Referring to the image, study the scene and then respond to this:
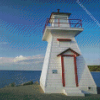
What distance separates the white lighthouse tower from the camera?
29.6 feet

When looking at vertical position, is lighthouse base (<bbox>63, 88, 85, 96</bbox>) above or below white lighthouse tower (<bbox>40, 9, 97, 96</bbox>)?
below

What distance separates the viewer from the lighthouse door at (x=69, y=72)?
30.3 ft

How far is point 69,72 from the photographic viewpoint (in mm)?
9398

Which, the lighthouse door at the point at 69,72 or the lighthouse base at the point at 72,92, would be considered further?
the lighthouse door at the point at 69,72

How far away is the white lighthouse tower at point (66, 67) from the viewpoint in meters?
9.03

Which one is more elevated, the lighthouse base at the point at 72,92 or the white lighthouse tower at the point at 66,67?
the white lighthouse tower at the point at 66,67

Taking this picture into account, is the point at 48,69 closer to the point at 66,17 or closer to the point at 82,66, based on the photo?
the point at 82,66

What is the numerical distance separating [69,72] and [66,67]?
0.46 metres

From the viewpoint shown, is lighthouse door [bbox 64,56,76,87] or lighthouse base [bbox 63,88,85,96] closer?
lighthouse base [bbox 63,88,85,96]

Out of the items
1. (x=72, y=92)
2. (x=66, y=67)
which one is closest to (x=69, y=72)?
(x=66, y=67)

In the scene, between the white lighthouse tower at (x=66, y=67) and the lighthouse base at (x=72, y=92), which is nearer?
the lighthouse base at (x=72, y=92)

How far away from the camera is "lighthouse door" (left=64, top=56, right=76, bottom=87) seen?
30.3ft

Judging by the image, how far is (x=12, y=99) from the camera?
7027 mm

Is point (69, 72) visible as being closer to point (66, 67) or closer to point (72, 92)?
point (66, 67)
